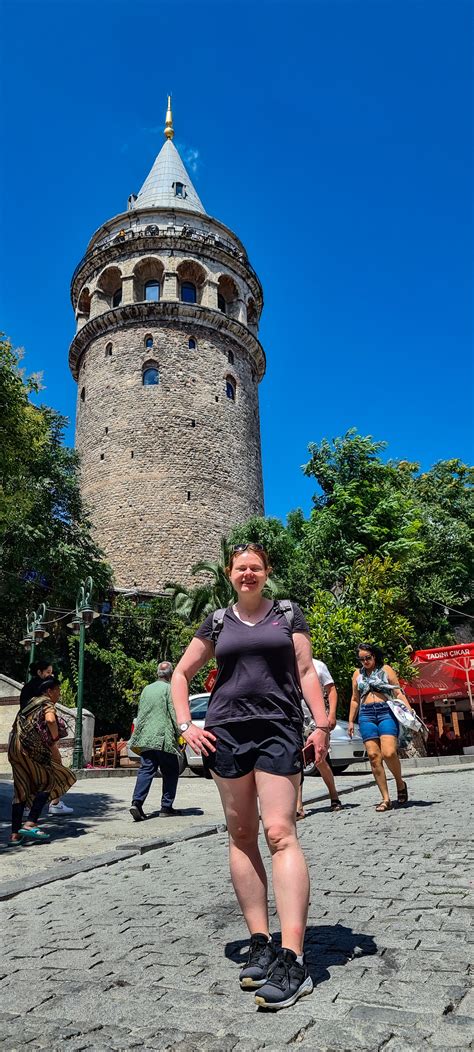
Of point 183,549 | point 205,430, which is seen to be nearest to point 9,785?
point 183,549

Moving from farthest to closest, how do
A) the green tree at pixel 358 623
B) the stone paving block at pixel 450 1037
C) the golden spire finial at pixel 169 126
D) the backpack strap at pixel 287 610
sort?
the golden spire finial at pixel 169 126 → the green tree at pixel 358 623 → the backpack strap at pixel 287 610 → the stone paving block at pixel 450 1037

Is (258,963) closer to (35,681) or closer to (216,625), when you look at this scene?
(216,625)

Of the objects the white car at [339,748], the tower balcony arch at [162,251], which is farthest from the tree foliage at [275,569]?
the tower balcony arch at [162,251]

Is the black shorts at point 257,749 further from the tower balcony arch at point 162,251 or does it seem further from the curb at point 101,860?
the tower balcony arch at point 162,251

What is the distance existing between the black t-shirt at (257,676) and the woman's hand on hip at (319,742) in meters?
0.08

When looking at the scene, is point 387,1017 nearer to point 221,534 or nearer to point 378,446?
point 378,446

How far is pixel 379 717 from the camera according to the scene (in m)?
7.33

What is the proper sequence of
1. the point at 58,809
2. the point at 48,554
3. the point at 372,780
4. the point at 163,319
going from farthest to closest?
the point at 163,319 < the point at 48,554 < the point at 372,780 < the point at 58,809

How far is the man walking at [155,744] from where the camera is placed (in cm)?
761

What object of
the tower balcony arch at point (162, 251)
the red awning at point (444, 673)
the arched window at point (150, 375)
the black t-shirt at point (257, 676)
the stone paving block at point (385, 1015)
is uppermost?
the tower balcony arch at point (162, 251)

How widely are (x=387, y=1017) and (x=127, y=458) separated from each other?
33.0 m

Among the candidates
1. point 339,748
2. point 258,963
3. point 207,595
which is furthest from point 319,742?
point 207,595

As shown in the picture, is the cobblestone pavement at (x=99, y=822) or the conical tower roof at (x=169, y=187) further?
the conical tower roof at (x=169, y=187)

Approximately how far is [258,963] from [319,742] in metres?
0.82
